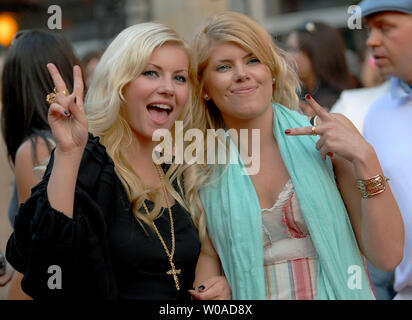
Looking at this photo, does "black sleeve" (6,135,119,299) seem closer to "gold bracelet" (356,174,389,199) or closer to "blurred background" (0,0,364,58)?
"gold bracelet" (356,174,389,199)

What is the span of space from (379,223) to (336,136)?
304mm

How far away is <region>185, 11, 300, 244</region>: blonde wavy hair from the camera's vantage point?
1911mm

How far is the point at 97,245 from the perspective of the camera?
1612mm

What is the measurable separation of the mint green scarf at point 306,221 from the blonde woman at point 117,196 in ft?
0.30

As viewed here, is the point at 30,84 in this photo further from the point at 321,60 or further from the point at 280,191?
the point at 321,60

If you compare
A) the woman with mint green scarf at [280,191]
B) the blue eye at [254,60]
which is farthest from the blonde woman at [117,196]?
the blue eye at [254,60]

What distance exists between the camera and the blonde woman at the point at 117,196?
1549 millimetres

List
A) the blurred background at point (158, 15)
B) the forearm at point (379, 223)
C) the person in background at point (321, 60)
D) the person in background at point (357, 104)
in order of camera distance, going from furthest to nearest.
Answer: the blurred background at point (158, 15)
the person in background at point (321, 60)
the person in background at point (357, 104)
the forearm at point (379, 223)

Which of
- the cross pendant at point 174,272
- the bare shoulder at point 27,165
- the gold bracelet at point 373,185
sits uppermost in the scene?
the bare shoulder at point 27,165

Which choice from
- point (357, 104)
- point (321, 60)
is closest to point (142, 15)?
point (321, 60)

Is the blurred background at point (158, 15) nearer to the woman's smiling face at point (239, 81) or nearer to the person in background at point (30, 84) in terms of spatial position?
the person in background at point (30, 84)

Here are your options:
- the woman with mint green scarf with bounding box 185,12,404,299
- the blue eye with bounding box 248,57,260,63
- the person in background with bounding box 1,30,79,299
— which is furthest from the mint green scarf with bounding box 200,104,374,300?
the person in background with bounding box 1,30,79,299

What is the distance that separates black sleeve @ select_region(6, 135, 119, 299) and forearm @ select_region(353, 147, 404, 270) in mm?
805

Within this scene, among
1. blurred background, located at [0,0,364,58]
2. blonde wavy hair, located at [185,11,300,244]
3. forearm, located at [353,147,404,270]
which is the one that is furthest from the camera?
blurred background, located at [0,0,364,58]
